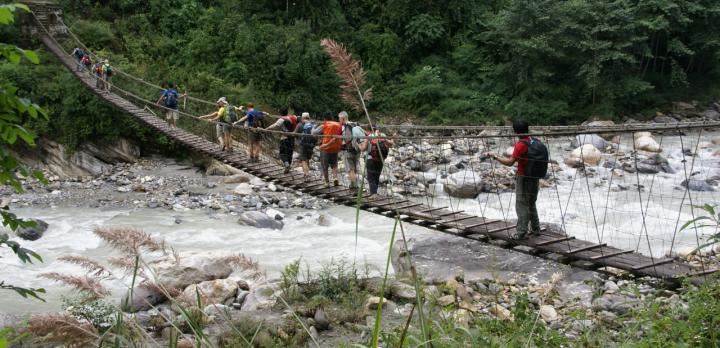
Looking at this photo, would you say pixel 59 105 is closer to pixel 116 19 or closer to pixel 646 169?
pixel 116 19

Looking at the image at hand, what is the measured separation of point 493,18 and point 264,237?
38.7 feet

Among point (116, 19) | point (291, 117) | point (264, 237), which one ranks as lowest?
point (264, 237)

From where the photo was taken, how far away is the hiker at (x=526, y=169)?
13.8 feet

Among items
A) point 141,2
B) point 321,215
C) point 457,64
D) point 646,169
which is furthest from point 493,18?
point 321,215

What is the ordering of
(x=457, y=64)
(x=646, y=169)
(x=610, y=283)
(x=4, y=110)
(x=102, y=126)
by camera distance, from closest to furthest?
(x=4, y=110) → (x=610, y=283) → (x=646, y=169) → (x=102, y=126) → (x=457, y=64)

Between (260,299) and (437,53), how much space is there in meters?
14.2

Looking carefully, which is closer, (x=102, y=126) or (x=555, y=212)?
(x=555, y=212)

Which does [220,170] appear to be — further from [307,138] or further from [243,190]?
[307,138]

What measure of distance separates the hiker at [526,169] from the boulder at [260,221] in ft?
16.3

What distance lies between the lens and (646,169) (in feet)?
36.8

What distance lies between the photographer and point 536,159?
4.20 meters

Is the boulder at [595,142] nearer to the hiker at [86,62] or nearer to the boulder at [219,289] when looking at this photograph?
the boulder at [219,289]

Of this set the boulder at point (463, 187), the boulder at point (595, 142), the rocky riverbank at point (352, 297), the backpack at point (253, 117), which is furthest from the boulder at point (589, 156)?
the backpack at point (253, 117)

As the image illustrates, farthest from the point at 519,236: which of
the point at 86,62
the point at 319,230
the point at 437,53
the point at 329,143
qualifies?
the point at 437,53
